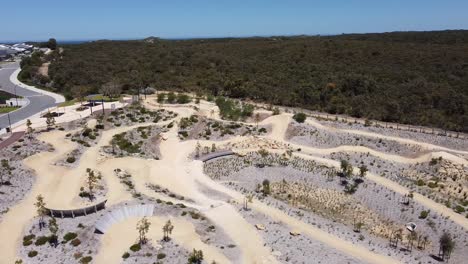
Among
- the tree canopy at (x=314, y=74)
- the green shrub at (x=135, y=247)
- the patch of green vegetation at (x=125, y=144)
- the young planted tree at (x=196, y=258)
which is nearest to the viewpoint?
the young planted tree at (x=196, y=258)

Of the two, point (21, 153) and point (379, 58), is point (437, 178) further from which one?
point (379, 58)

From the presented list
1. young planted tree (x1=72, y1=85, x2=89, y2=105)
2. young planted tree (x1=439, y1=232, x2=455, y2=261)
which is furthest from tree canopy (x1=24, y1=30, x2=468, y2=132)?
young planted tree (x1=439, y1=232, x2=455, y2=261)

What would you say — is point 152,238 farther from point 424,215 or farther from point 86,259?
point 424,215

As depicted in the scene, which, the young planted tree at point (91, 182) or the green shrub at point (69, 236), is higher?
the young planted tree at point (91, 182)

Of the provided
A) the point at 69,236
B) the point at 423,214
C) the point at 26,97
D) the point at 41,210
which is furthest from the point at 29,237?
the point at 26,97

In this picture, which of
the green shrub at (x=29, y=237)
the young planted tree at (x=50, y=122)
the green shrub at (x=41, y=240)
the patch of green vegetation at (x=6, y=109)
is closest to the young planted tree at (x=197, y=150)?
the young planted tree at (x=50, y=122)

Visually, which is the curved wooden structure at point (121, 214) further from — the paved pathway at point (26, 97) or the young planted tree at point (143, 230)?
the paved pathway at point (26, 97)

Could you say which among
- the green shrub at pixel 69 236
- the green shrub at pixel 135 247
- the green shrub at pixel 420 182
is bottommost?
the green shrub at pixel 420 182
